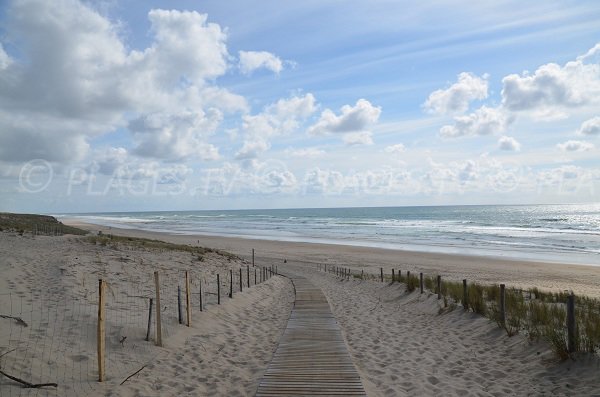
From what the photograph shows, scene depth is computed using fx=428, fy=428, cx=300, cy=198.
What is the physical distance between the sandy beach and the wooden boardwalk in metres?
0.28

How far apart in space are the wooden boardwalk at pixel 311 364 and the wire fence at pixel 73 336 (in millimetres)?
2281

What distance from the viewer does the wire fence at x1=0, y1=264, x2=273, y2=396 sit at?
19.6 ft

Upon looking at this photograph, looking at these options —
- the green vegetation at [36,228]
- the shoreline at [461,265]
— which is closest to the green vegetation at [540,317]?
the shoreline at [461,265]

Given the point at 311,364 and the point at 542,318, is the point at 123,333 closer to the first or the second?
the point at 311,364

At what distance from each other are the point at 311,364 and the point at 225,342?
8.28 feet

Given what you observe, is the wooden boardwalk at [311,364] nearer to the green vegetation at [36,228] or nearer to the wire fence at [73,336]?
the wire fence at [73,336]

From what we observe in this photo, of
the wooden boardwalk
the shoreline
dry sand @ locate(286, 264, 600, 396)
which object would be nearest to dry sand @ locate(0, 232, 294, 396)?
the wooden boardwalk

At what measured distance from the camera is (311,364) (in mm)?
7402

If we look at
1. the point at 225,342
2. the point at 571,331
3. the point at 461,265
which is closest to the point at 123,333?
the point at 225,342

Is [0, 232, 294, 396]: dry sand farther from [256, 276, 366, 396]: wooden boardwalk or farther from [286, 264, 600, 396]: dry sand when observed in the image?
[286, 264, 600, 396]: dry sand

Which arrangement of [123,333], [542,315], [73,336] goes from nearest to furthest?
1. [73,336]
2. [123,333]
3. [542,315]

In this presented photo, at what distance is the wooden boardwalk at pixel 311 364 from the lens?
20.5 feet

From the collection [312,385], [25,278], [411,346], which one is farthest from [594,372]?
[25,278]

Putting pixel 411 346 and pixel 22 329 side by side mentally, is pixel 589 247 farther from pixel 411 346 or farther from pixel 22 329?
pixel 22 329
